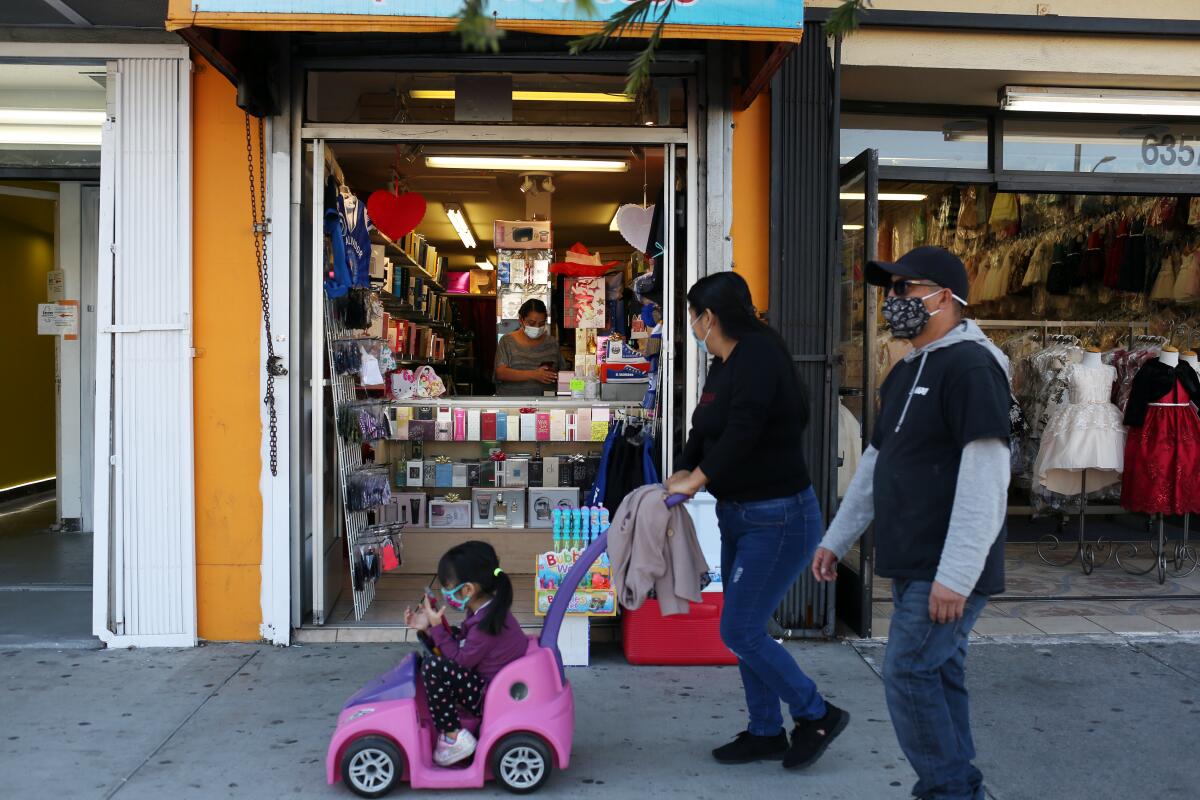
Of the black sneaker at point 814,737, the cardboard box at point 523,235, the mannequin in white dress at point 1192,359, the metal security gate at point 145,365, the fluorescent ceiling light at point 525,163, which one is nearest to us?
the black sneaker at point 814,737

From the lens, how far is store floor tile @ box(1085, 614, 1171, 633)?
5.94 m

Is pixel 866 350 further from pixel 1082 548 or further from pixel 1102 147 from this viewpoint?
pixel 1082 548

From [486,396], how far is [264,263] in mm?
2503

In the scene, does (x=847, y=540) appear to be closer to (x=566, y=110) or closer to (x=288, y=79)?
(x=566, y=110)

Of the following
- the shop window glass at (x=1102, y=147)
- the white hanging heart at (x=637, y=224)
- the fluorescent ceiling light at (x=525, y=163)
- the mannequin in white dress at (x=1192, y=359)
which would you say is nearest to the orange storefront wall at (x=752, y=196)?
the white hanging heart at (x=637, y=224)

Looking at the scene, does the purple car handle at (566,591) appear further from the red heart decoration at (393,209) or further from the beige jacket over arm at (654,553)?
the red heart decoration at (393,209)

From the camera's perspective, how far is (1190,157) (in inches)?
261

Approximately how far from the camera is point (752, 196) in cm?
568

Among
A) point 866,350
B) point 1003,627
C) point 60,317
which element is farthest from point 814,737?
point 60,317

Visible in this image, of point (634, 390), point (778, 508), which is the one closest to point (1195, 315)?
point (634, 390)

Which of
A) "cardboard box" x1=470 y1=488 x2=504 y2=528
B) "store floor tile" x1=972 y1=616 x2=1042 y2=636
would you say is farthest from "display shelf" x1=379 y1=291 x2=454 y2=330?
"store floor tile" x1=972 y1=616 x2=1042 y2=636

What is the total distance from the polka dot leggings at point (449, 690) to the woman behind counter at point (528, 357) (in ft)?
15.5

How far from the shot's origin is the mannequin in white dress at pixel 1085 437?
7422 millimetres

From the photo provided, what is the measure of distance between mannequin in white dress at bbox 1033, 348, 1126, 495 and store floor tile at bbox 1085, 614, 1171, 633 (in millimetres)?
1472
